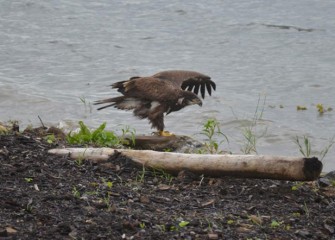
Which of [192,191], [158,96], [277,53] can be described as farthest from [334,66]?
[192,191]

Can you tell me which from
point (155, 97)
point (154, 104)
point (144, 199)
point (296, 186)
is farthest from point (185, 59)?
point (144, 199)

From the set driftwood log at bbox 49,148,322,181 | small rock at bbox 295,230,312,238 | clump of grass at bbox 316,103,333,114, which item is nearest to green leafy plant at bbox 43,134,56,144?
driftwood log at bbox 49,148,322,181

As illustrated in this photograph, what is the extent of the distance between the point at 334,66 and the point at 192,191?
6357mm

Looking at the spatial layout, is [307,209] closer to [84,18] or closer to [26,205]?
[26,205]

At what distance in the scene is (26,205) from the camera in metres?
4.96

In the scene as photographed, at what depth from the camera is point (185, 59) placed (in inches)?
478

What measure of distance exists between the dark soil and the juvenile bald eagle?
1.97 meters

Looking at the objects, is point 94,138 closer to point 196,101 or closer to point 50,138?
point 50,138

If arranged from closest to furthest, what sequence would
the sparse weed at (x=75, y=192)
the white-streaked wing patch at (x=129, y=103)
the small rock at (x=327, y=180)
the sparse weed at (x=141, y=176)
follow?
the sparse weed at (x=75, y=192), the sparse weed at (x=141, y=176), the small rock at (x=327, y=180), the white-streaked wing patch at (x=129, y=103)

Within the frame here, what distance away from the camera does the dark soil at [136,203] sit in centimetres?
475

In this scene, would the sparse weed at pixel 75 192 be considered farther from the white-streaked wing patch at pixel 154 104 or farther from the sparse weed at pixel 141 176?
the white-streaked wing patch at pixel 154 104

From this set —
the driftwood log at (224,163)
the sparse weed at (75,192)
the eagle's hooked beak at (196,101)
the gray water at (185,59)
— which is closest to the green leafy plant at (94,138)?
the driftwood log at (224,163)

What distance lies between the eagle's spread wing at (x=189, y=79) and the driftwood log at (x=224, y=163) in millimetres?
2586

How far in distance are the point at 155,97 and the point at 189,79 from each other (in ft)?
2.25
